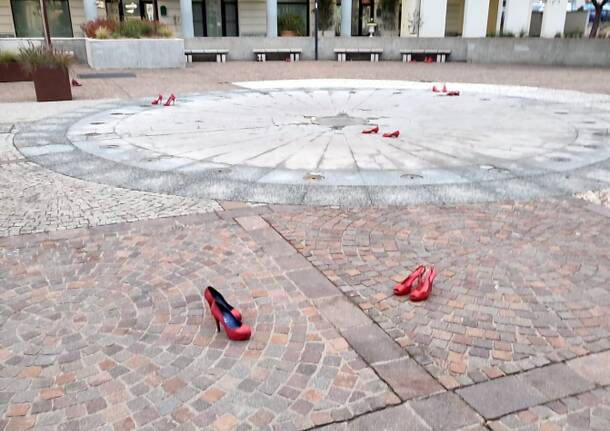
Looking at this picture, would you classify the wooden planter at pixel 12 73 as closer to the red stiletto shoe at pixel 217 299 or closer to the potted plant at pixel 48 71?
the potted plant at pixel 48 71

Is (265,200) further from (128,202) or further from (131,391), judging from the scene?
(131,391)

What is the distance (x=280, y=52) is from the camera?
2892cm

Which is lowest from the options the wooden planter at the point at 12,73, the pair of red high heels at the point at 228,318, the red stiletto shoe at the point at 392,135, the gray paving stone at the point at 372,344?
the gray paving stone at the point at 372,344

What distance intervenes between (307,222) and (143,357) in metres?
2.74

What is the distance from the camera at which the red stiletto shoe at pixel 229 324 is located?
3768mm

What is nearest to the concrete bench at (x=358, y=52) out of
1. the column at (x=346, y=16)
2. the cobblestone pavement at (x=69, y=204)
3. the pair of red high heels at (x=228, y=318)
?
the column at (x=346, y=16)

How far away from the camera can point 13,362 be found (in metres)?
3.54

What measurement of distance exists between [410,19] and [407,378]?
123 feet

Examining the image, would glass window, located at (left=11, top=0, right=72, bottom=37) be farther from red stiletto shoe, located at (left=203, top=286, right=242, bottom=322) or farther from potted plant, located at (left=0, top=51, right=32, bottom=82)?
red stiletto shoe, located at (left=203, top=286, right=242, bottom=322)

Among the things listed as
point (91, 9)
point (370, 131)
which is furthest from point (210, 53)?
point (370, 131)

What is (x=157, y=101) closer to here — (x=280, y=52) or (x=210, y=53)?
(x=210, y=53)

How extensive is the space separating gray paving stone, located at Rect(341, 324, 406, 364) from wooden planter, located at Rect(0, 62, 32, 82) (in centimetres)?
1820

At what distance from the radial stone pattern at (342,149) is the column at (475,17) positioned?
24.2 m

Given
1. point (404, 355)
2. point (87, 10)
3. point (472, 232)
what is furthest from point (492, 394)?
point (87, 10)
